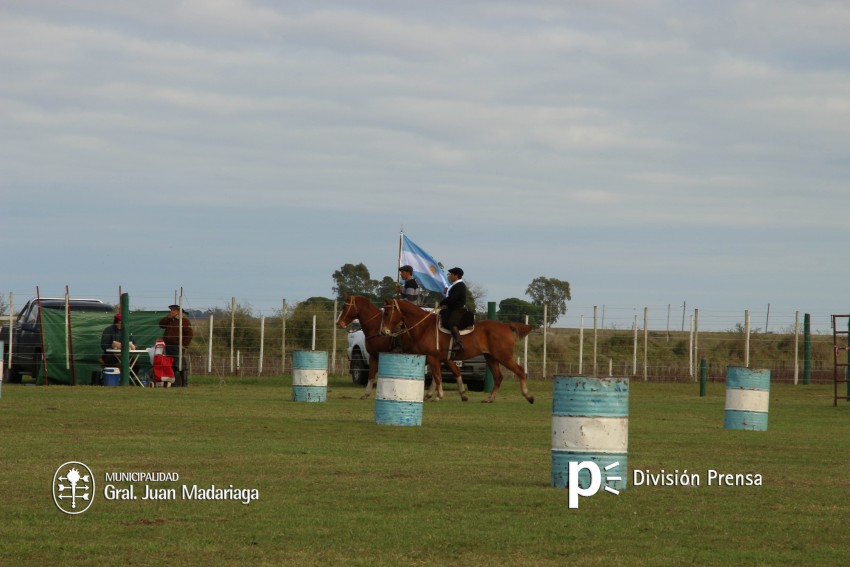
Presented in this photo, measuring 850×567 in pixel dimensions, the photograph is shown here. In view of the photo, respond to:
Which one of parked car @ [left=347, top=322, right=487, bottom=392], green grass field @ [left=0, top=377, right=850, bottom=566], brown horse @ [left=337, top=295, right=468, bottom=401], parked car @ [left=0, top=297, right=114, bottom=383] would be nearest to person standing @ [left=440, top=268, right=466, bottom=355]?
brown horse @ [left=337, top=295, right=468, bottom=401]

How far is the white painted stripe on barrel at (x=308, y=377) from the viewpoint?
24.9 m

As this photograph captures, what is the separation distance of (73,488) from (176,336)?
24383 mm

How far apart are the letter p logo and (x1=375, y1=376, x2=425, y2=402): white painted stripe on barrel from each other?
26.2 ft

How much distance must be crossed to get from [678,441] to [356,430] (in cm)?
410

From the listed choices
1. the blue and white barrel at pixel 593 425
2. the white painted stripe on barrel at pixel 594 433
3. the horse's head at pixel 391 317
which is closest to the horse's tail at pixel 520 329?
the horse's head at pixel 391 317

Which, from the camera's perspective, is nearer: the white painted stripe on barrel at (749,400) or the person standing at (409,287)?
the white painted stripe on barrel at (749,400)

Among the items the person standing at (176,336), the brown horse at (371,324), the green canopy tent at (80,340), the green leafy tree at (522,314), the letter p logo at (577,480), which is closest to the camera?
the letter p logo at (577,480)

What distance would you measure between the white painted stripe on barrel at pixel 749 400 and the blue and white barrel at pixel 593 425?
8533 millimetres

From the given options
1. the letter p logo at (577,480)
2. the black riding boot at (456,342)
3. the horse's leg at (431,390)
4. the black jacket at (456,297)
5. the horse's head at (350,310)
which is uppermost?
the black jacket at (456,297)

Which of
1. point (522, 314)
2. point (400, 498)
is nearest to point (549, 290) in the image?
point (522, 314)

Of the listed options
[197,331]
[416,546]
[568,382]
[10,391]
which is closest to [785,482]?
[568,382]

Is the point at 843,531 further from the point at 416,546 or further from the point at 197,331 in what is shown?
the point at 197,331

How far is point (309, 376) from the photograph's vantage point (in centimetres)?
2494

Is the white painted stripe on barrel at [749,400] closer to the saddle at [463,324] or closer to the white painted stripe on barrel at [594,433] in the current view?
the white painted stripe on barrel at [594,433]
